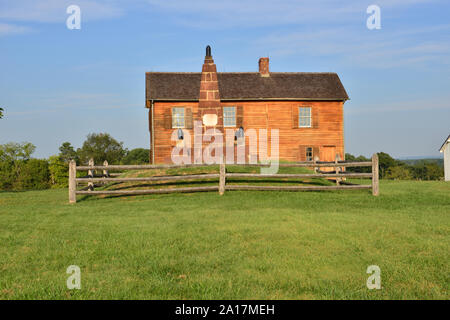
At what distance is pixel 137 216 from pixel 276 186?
6.50 metres

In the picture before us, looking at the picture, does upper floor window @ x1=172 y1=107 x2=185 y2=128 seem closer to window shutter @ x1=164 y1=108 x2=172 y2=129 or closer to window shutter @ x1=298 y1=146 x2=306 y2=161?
window shutter @ x1=164 y1=108 x2=172 y2=129

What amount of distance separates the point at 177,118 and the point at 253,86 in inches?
241

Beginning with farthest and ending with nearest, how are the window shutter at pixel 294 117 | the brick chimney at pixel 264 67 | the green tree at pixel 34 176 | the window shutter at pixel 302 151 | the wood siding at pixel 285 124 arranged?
1. the green tree at pixel 34 176
2. the brick chimney at pixel 264 67
3. the window shutter at pixel 294 117
4. the window shutter at pixel 302 151
5. the wood siding at pixel 285 124

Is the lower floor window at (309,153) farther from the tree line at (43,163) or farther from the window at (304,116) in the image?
the tree line at (43,163)

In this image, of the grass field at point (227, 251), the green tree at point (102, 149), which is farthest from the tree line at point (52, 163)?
the grass field at point (227, 251)

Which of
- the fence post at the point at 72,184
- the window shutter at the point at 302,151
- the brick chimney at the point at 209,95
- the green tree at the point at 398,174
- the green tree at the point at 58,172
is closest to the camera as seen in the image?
the fence post at the point at 72,184

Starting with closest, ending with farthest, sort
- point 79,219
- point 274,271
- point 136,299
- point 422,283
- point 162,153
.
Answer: point 136,299
point 422,283
point 274,271
point 79,219
point 162,153

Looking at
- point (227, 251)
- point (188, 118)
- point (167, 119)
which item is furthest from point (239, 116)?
point (227, 251)

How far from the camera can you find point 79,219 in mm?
11117

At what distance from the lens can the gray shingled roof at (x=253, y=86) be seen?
29547 mm

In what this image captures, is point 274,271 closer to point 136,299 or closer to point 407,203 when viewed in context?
point 136,299

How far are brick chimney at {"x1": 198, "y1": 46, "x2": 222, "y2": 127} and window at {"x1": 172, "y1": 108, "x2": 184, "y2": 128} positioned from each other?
8.15 m

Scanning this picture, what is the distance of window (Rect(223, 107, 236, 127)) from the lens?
29.4 metres
